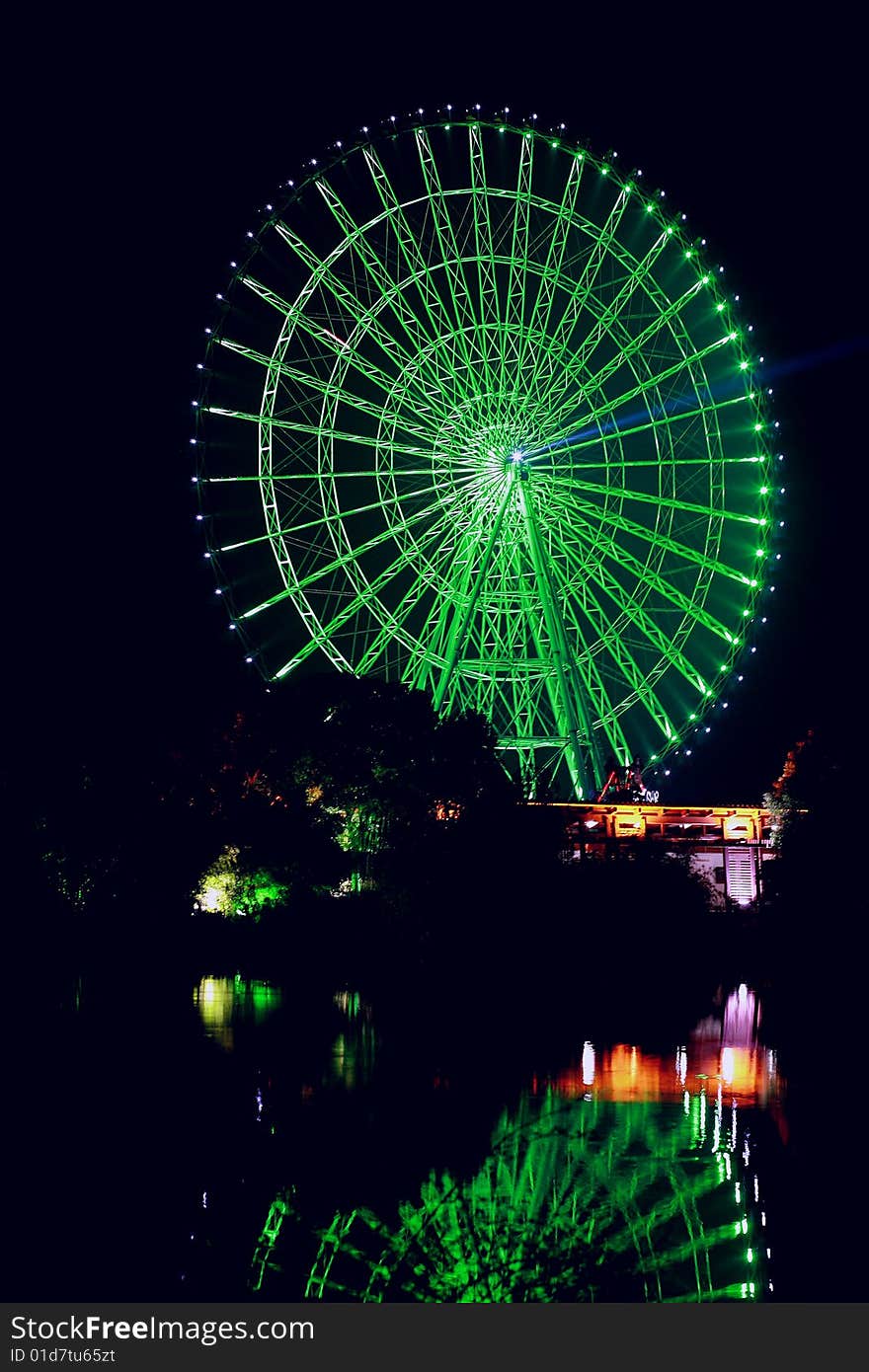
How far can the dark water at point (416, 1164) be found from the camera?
926 centimetres

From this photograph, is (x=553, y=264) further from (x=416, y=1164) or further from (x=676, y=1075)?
(x=416, y=1164)

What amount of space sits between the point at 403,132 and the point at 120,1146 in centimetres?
3227

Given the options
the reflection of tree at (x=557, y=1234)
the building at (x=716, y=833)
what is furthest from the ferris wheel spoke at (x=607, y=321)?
the reflection of tree at (x=557, y=1234)

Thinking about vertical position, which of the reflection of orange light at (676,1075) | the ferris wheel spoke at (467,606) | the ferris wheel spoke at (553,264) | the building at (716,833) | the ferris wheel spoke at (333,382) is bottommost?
the reflection of orange light at (676,1075)

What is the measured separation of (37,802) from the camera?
33.0 meters

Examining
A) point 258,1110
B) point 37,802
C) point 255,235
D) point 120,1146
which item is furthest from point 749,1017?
point 255,235

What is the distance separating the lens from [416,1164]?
12.0 m

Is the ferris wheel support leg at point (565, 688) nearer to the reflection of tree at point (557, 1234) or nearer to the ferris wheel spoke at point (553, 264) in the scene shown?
the ferris wheel spoke at point (553, 264)

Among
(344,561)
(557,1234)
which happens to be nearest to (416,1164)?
(557,1234)

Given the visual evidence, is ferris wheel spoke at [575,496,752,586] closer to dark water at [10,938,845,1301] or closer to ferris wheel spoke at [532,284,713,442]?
ferris wheel spoke at [532,284,713,442]

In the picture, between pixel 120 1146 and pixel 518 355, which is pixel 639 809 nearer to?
pixel 518 355

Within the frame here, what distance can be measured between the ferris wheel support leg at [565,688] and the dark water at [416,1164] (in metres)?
19.9

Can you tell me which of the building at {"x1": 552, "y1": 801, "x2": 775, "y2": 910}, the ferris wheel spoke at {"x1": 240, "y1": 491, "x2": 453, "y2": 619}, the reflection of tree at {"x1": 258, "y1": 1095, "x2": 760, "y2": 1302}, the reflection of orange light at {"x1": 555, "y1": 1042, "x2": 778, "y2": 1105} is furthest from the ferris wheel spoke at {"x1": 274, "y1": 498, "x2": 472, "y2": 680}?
the reflection of tree at {"x1": 258, "y1": 1095, "x2": 760, "y2": 1302}

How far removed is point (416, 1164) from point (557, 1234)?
219 centimetres
